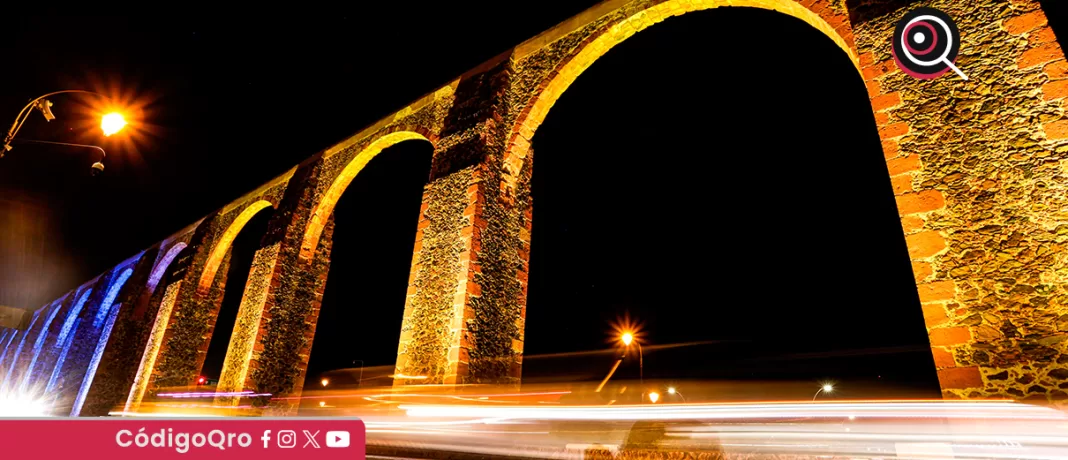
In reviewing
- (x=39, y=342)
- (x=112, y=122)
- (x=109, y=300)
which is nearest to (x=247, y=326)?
(x=112, y=122)

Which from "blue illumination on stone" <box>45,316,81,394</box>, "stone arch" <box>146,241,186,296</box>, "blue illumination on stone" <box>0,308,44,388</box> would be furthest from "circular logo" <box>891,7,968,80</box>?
"blue illumination on stone" <box>0,308,44,388</box>

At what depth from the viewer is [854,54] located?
501 cm

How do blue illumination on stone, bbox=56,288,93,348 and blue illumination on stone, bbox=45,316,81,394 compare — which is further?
blue illumination on stone, bbox=56,288,93,348

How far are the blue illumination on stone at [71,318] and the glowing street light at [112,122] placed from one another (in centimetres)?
2071

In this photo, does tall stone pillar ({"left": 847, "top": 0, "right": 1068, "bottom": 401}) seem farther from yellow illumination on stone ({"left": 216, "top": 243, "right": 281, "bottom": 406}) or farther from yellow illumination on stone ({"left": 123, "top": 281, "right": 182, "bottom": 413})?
yellow illumination on stone ({"left": 123, "top": 281, "right": 182, "bottom": 413})

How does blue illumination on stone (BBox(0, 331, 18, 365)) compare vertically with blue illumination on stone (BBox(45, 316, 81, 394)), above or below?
above

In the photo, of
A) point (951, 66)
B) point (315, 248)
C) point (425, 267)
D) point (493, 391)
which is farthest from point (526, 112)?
point (315, 248)

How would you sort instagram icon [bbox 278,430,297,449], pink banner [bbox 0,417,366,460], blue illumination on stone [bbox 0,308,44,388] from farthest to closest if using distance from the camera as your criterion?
1. blue illumination on stone [bbox 0,308,44,388]
2. instagram icon [bbox 278,430,297,449]
3. pink banner [bbox 0,417,366,460]

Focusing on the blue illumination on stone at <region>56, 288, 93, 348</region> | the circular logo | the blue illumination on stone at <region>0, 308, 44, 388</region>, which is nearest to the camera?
the circular logo

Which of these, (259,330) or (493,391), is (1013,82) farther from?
(259,330)

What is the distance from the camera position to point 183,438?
2166 millimetres

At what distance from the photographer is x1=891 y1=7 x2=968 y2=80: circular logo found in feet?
14.3

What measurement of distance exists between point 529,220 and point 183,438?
6.05 m

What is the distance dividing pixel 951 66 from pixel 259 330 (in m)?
10.6
